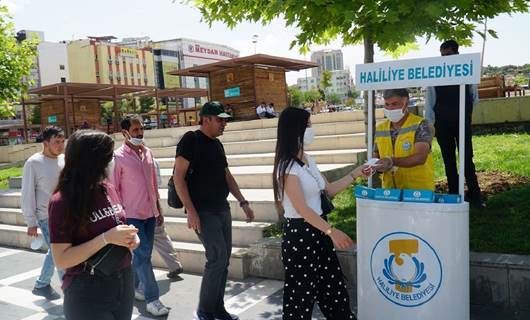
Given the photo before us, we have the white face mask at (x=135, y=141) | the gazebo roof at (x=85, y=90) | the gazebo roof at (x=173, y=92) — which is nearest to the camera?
the white face mask at (x=135, y=141)

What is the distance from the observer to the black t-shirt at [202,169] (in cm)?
404

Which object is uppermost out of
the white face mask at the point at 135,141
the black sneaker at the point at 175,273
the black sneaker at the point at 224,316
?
the white face mask at the point at 135,141

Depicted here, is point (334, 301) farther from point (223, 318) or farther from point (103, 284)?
point (103, 284)

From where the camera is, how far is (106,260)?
246 cm

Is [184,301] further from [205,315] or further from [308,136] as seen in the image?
[308,136]

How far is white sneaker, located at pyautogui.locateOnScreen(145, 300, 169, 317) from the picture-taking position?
469cm

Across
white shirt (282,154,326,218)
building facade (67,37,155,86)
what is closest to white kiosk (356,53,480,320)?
white shirt (282,154,326,218)

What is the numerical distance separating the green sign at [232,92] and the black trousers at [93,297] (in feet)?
56.9

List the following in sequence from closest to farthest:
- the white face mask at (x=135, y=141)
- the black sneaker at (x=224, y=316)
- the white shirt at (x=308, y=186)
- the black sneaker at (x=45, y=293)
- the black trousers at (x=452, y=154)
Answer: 1. the white shirt at (x=308, y=186)
2. the black sneaker at (x=224, y=316)
3. the white face mask at (x=135, y=141)
4. the black trousers at (x=452, y=154)
5. the black sneaker at (x=45, y=293)

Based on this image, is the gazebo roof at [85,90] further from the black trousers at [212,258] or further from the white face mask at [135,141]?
the black trousers at [212,258]

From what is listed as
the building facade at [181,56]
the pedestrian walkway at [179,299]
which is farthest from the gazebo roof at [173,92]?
the building facade at [181,56]

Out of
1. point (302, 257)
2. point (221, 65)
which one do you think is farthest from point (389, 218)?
point (221, 65)

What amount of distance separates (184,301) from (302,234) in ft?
7.75

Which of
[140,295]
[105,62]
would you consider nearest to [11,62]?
[140,295]
